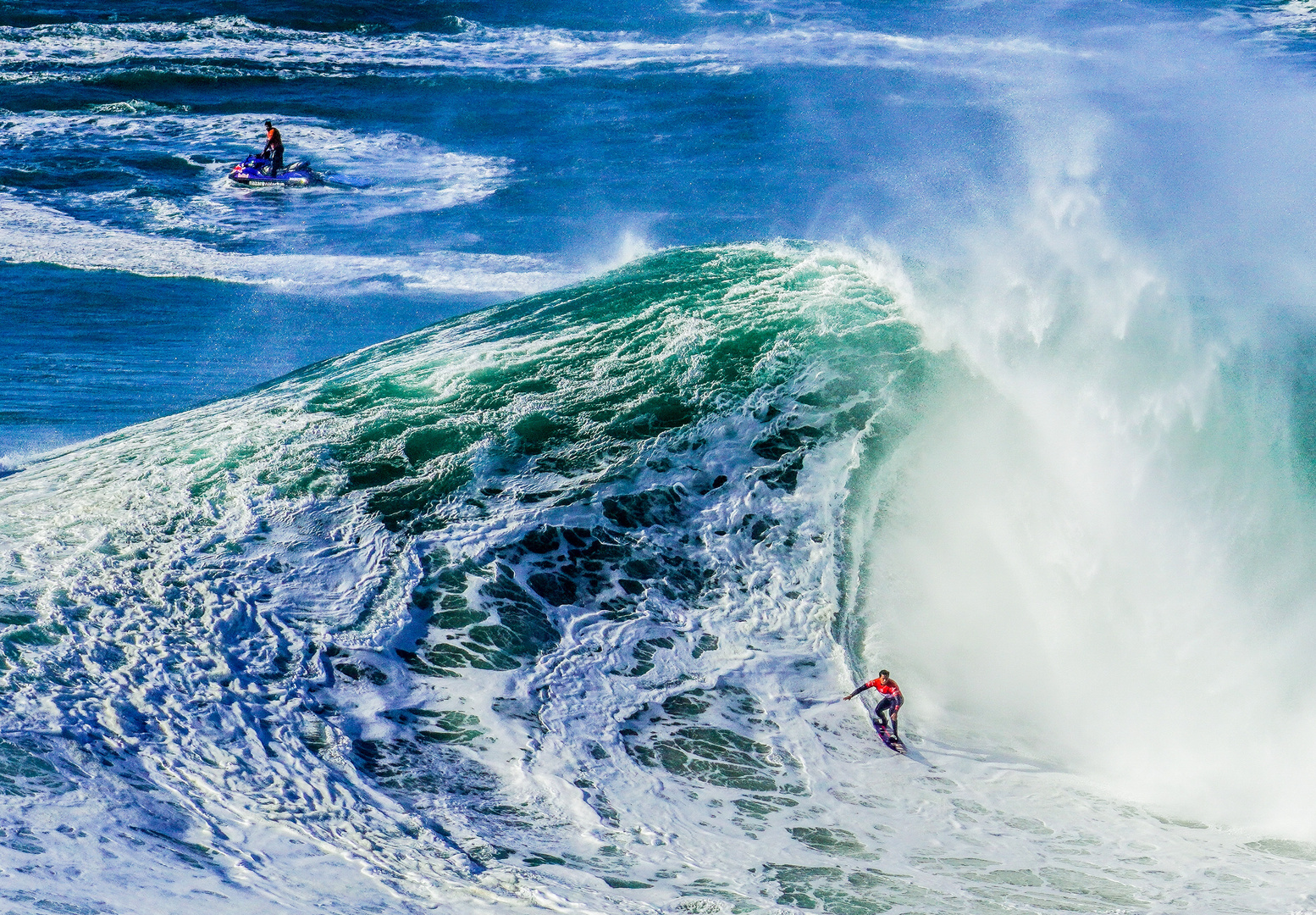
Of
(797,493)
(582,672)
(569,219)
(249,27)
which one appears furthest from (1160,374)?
(249,27)

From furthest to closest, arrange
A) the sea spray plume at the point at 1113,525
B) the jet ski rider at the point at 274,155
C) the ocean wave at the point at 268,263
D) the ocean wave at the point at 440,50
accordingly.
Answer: the ocean wave at the point at 440,50, the jet ski rider at the point at 274,155, the ocean wave at the point at 268,263, the sea spray plume at the point at 1113,525

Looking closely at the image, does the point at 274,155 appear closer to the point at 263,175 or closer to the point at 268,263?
the point at 263,175

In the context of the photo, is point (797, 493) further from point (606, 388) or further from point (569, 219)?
point (569, 219)

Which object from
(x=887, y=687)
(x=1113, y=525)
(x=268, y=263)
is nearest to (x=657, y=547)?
(x=887, y=687)

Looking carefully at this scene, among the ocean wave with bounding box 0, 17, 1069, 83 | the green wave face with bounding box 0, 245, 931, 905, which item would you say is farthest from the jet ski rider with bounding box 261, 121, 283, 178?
the green wave face with bounding box 0, 245, 931, 905

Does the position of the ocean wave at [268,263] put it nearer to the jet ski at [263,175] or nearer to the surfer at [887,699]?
the jet ski at [263,175]

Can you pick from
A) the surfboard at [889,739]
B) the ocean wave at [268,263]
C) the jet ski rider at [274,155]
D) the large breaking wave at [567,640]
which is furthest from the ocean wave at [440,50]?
the surfboard at [889,739]
